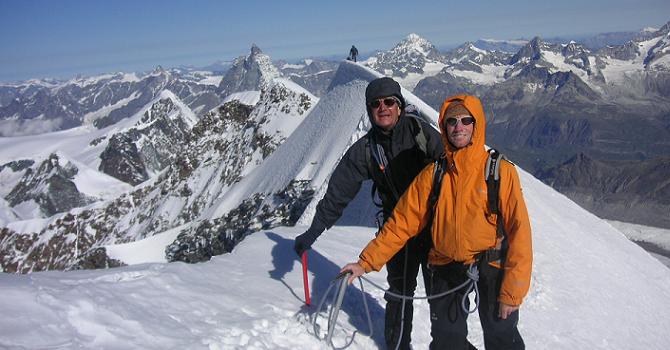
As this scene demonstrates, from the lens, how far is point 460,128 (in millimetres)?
5309

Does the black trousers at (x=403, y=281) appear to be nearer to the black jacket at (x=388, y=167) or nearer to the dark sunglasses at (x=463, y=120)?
the black jacket at (x=388, y=167)

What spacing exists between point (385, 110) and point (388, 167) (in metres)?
0.79

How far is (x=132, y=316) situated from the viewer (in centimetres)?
608

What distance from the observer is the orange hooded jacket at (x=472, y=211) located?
205 inches

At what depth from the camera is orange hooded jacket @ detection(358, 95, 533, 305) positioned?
17.1 feet

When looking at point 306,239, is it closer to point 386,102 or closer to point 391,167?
point 391,167

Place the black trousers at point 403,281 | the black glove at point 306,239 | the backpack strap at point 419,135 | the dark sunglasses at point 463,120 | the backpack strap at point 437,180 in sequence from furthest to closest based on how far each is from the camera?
the black glove at point 306,239 < the black trousers at point 403,281 < the backpack strap at point 419,135 < the backpack strap at point 437,180 < the dark sunglasses at point 463,120

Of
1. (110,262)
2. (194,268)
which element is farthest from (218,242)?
(194,268)

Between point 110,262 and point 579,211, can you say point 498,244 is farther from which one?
point 110,262

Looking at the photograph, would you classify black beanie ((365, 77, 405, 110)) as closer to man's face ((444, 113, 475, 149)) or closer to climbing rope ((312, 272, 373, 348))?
man's face ((444, 113, 475, 149))

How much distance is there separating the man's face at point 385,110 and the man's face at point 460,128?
0.91 m

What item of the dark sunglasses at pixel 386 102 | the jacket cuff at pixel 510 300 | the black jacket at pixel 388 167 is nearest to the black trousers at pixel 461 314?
the jacket cuff at pixel 510 300

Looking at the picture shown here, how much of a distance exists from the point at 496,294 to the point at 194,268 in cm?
551

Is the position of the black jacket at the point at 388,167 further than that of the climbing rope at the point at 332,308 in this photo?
Yes
